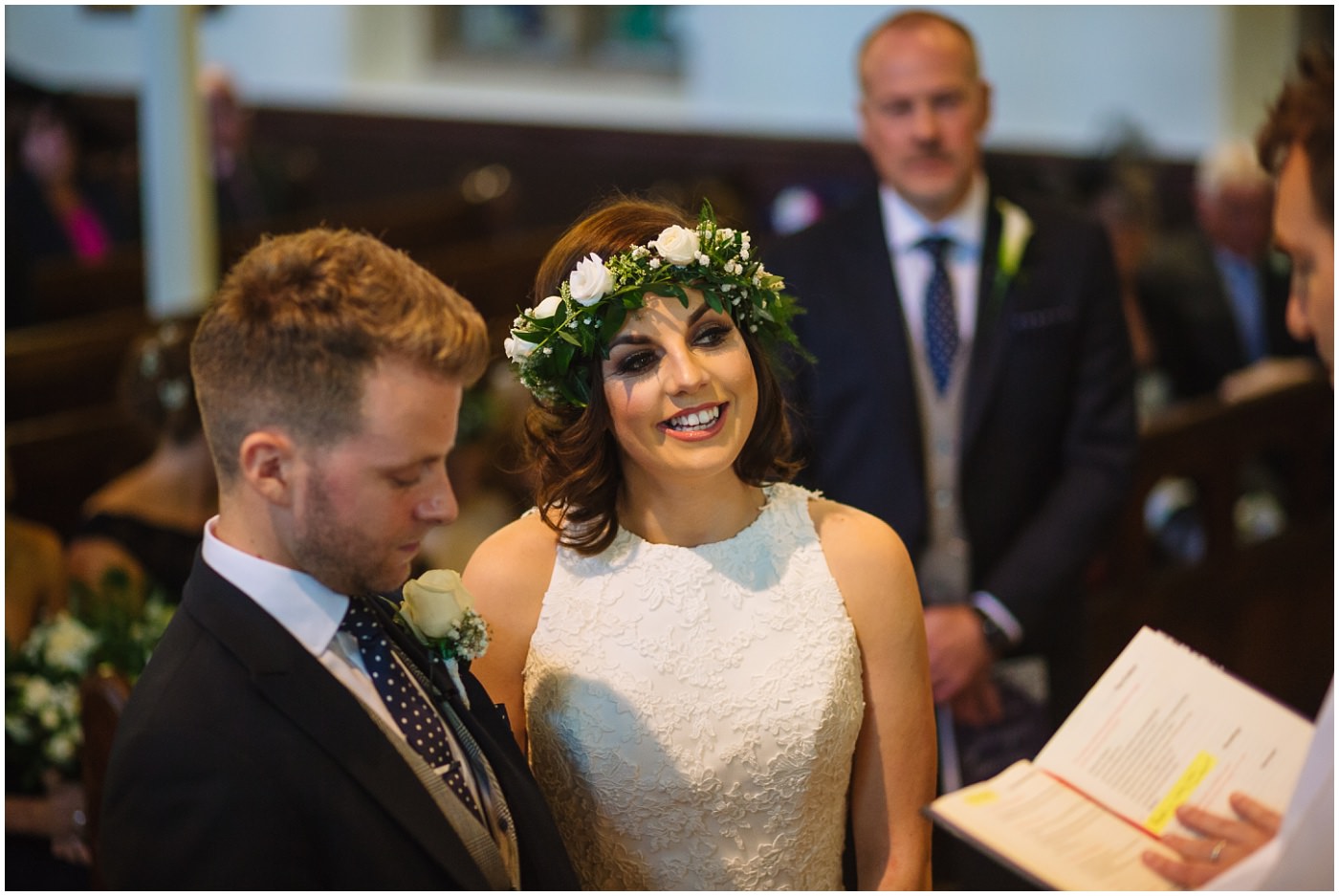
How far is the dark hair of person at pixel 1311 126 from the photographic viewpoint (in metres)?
1.76

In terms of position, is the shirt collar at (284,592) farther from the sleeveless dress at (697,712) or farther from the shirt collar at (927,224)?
the shirt collar at (927,224)

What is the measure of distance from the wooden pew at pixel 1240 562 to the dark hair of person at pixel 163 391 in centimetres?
253

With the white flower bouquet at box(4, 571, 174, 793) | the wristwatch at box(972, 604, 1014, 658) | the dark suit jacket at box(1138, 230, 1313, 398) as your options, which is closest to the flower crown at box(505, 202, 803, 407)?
the wristwatch at box(972, 604, 1014, 658)

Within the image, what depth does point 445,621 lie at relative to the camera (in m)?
1.96

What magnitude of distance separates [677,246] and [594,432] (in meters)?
0.32

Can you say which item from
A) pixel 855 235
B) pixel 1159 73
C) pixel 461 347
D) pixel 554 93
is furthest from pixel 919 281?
pixel 554 93

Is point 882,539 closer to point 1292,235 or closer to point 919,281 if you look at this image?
point 1292,235

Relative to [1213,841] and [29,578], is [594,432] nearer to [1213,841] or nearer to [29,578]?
[1213,841]

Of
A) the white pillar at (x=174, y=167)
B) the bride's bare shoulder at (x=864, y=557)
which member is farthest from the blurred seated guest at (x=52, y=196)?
the bride's bare shoulder at (x=864, y=557)

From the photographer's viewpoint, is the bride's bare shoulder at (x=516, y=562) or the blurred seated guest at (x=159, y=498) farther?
the blurred seated guest at (x=159, y=498)

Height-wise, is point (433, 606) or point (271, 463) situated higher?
point (271, 463)

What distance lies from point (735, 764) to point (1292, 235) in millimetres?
1057

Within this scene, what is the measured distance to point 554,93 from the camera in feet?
37.2

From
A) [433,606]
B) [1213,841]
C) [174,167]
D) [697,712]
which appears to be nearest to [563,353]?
[433,606]
